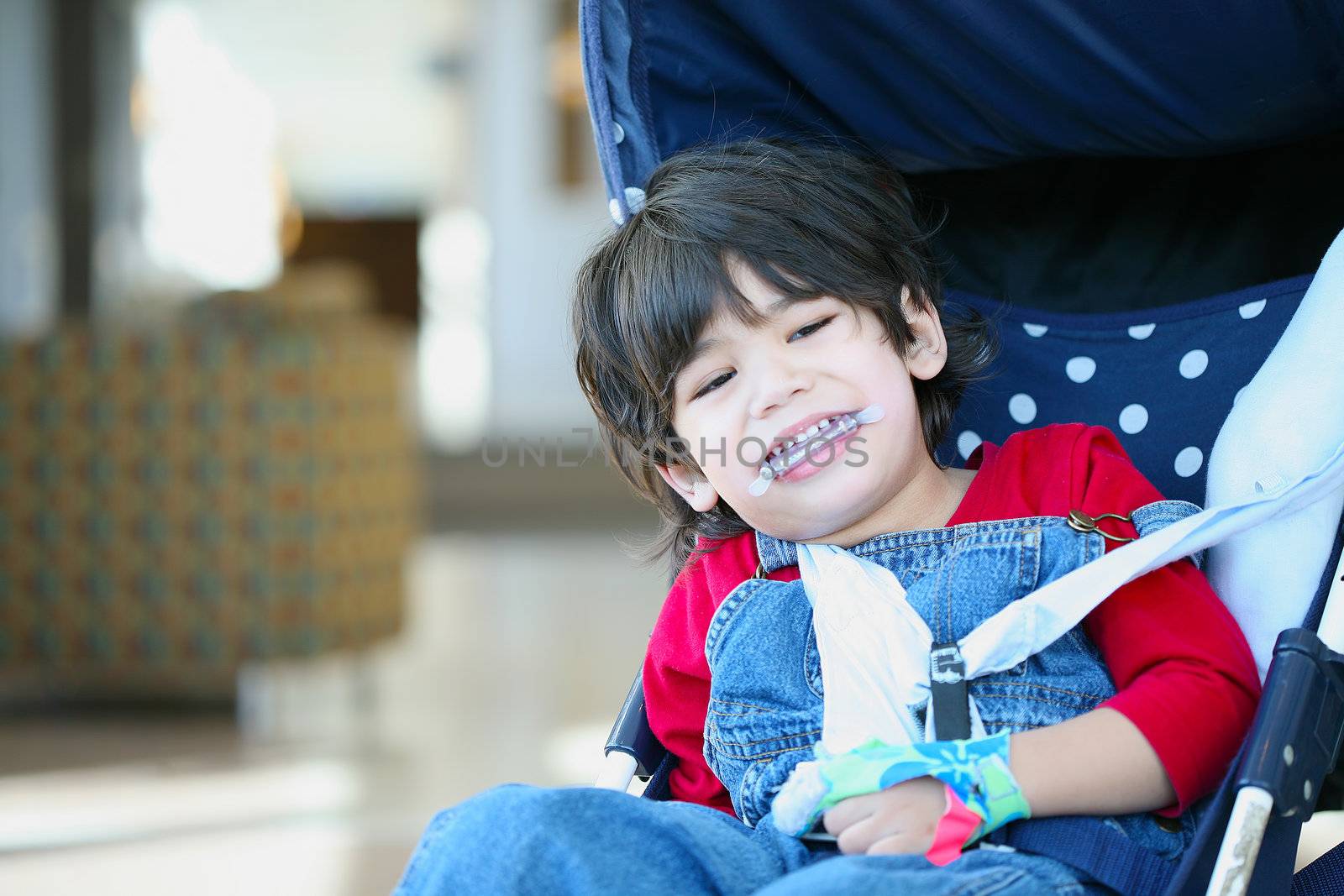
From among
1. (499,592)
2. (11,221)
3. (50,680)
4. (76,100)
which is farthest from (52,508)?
(76,100)

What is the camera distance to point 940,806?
85cm

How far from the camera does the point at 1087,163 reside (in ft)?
4.18

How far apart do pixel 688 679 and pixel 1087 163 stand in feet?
2.06

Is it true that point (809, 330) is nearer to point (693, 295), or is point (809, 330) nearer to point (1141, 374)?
A: point (693, 295)

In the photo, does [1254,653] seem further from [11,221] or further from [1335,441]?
[11,221]

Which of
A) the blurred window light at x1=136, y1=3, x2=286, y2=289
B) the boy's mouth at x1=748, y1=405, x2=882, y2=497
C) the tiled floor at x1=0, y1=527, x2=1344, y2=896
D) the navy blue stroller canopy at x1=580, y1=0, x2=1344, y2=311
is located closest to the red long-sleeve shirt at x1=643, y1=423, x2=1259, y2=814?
the boy's mouth at x1=748, y1=405, x2=882, y2=497

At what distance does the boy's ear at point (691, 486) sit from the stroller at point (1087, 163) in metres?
0.16

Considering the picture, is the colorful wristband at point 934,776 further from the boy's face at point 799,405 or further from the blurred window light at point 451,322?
the blurred window light at point 451,322

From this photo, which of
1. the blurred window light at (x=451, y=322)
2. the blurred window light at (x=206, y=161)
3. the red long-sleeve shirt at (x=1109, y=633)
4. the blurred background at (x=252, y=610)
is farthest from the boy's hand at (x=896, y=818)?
the blurred window light at (x=451, y=322)

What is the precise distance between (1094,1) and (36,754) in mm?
2075

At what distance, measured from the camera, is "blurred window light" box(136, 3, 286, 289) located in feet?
26.0

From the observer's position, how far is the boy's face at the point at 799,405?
979 millimetres

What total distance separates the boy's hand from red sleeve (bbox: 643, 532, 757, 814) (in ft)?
0.72

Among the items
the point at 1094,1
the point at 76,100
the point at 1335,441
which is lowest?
the point at 1335,441
